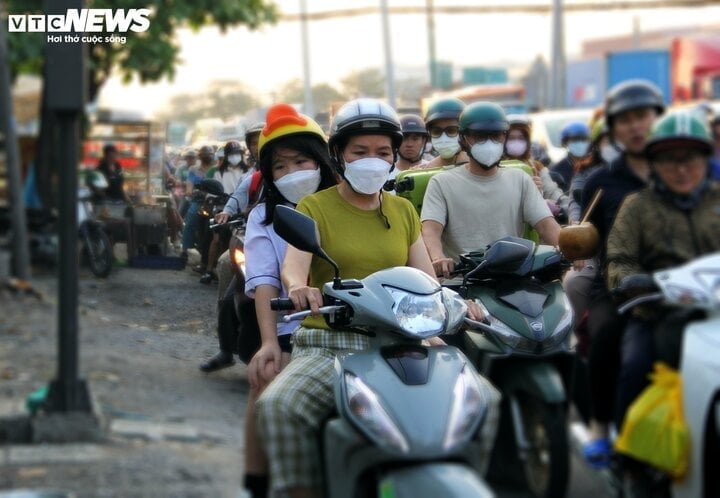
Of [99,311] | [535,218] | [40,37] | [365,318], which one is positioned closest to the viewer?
[365,318]

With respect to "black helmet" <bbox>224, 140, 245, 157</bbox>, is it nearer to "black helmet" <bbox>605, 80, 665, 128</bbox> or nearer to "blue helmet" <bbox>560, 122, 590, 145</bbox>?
"blue helmet" <bbox>560, 122, 590, 145</bbox>

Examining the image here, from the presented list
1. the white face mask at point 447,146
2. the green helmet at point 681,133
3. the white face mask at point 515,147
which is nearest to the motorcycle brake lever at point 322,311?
the green helmet at point 681,133

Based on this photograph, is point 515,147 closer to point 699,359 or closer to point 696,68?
point 699,359

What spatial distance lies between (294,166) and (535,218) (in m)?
1.19

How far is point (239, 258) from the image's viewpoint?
15.3 ft

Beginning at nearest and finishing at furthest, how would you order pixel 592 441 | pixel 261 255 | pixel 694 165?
pixel 694 165 < pixel 592 441 < pixel 261 255

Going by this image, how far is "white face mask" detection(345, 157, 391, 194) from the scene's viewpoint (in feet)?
12.4

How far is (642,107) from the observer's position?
2986 mm

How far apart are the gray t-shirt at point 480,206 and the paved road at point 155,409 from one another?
36.4 inches

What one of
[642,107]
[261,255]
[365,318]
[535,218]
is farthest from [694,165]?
[535,218]

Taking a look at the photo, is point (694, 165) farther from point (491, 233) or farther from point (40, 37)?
point (40, 37)

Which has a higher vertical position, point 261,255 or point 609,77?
point 609,77

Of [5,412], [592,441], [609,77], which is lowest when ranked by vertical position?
[5,412]

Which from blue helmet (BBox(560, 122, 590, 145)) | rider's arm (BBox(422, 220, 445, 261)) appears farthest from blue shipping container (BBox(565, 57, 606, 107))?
rider's arm (BBox(422, 220, 445, 261))
